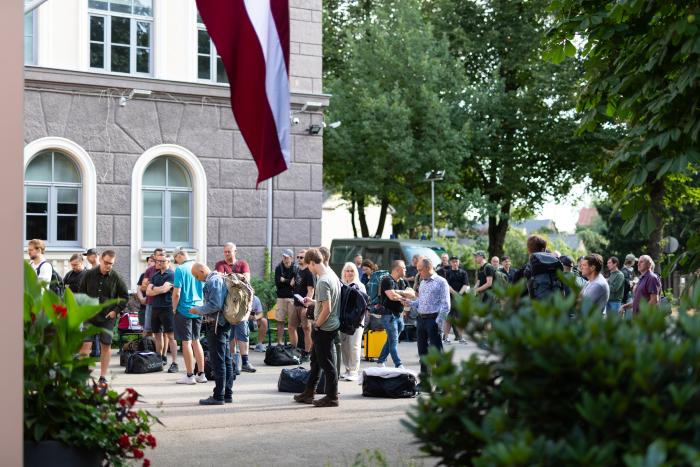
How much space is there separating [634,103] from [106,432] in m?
5.20

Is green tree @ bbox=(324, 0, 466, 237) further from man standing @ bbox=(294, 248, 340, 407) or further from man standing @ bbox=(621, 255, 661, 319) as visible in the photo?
man standing @ bbox=(294, 248, 340, 407)

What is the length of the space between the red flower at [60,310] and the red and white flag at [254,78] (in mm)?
1552

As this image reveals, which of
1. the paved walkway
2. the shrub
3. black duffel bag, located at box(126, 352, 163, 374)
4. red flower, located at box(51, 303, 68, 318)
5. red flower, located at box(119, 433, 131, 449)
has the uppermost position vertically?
red flower, located at box(51, 303, 68, 318)

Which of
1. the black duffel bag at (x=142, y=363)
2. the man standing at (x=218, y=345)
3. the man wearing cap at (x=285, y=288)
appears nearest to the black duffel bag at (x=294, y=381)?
the man standing at (x=218, y=345)

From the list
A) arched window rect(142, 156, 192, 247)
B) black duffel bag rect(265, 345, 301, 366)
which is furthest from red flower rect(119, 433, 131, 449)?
arched window rect(142, 156, 192, 247)

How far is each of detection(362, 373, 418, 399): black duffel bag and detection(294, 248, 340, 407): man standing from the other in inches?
38.7

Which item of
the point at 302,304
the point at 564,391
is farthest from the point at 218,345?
the point at 564,391

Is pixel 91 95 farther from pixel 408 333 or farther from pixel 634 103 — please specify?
pixel 634 103

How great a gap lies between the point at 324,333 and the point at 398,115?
26.0 meters

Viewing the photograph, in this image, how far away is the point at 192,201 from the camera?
2316 cm

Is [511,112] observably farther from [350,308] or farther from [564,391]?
[564,391]

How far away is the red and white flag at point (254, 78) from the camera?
23.3 ft

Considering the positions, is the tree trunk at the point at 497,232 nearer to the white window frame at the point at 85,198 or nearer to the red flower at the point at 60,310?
the white window frame at the point at 85,198

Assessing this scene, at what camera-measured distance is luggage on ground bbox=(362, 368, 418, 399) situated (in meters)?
13.9
